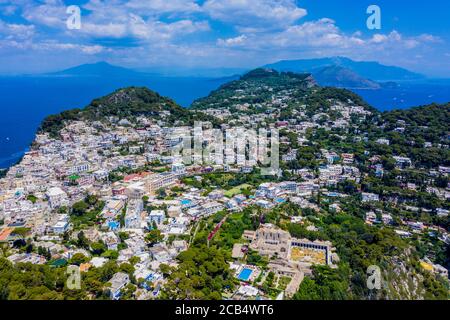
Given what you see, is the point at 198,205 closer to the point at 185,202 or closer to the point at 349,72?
the point at 185,202

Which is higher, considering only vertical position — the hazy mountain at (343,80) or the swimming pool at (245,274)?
the hazy mountain at (343,80)

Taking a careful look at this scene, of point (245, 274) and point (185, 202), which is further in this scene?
point (185, 202)

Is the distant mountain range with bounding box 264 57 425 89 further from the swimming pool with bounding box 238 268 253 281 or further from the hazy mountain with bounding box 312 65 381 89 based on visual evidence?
the swimming pool with bounding box 238 268 253 281

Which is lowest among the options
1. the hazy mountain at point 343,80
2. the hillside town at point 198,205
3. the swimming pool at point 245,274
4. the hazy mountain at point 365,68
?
the swimming pool at point 245,274

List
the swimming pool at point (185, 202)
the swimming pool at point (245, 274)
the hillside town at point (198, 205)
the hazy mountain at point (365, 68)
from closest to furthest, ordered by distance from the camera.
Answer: the swimming pool at point (245, 274) < the hillside town at point (198, 205) < the swimming pool at point (185, 202) < the hazy mountain at point (365, 68)

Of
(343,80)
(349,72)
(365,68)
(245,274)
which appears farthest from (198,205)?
(365,68)

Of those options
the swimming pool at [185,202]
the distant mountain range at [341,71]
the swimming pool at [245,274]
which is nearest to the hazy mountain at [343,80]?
the distant mountain range at [341,71]

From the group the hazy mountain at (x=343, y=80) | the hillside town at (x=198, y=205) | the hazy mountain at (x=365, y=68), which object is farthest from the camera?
the hazy mountain at (x=365, y=68)

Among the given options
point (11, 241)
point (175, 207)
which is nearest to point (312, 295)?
point (175, 207)

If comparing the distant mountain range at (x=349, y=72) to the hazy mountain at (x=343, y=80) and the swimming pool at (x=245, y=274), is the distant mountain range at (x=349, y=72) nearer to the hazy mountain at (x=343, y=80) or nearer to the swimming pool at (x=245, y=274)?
the hazy mountain at (x=343, y=80)
